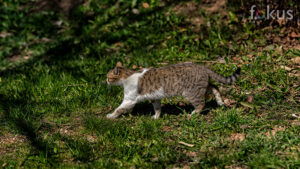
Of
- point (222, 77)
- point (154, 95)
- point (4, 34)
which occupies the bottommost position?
point (4, 34)

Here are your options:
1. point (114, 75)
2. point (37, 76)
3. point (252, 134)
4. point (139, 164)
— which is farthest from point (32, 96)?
point (252, 134)

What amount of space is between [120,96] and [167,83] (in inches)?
52.2

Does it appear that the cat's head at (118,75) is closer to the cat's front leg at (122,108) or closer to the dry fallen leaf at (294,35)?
the cat's front leg at (122,108)

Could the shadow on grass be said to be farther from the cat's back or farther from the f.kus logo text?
the f.kus logo text

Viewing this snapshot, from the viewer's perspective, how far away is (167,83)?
715 centimetres

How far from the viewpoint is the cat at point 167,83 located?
7066 mm

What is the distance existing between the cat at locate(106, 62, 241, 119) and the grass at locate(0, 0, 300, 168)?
24 centimetres

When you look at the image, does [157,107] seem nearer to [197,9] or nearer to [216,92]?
[216,92]

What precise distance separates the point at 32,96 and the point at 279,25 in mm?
5240

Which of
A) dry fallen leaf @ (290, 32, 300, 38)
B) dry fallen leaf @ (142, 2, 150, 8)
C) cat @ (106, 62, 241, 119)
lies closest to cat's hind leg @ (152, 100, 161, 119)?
cat @ (106, 62, 241, 119)

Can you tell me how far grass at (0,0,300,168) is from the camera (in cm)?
600

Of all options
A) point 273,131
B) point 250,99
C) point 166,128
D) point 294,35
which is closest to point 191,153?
point 166,128

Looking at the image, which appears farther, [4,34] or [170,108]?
[4,34]

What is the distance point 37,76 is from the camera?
9.31m
